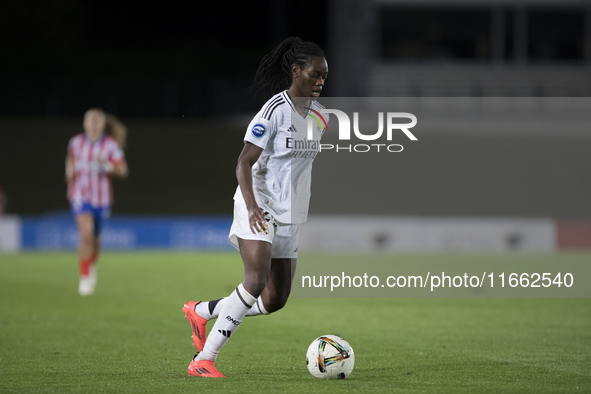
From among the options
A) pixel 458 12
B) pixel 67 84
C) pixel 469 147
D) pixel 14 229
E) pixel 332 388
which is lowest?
pixel 332 388

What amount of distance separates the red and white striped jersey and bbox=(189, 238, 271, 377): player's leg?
6.05 meters

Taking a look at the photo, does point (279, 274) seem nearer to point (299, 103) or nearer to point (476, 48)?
point (299, 103)

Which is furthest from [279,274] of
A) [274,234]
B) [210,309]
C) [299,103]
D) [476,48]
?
[476,48]

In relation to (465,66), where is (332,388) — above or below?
below

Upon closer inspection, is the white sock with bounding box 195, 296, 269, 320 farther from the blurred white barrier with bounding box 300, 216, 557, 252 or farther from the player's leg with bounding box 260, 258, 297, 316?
the blurred white barrier with bounding box 300, 216, 557, 252

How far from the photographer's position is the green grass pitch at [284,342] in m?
5.63

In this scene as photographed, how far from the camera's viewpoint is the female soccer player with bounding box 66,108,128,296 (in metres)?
11.4

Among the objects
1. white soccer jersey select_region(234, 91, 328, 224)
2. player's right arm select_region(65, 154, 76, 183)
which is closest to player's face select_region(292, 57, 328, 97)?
white soccer jersey select_region(234, 91, 328, 224)

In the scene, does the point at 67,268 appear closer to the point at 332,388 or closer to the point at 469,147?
the point at 332,388

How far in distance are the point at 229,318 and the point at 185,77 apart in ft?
90.6

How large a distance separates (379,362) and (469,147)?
18.2 metres

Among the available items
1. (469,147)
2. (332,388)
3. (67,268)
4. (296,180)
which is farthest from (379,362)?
(469,147)

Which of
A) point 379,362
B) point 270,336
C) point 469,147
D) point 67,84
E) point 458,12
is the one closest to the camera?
point 379,362

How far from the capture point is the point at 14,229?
20.0m
